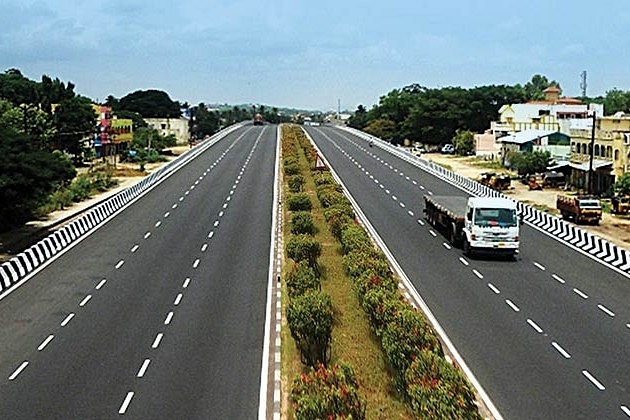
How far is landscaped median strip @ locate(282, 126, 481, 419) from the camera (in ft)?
→ 47.6

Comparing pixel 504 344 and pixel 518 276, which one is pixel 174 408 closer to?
pixel 504 344

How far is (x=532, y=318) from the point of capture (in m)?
25.6

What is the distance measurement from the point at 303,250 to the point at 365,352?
34.3 feet

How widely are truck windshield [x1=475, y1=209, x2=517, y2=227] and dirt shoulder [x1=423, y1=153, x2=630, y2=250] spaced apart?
7882 mm

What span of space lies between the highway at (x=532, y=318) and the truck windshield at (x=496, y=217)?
1.66 metres

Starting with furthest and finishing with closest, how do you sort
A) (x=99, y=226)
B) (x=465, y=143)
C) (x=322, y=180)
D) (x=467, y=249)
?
(x=465, y=143)
(x=322, y=180)
(x=99, y=226)
(x=467, y=249)

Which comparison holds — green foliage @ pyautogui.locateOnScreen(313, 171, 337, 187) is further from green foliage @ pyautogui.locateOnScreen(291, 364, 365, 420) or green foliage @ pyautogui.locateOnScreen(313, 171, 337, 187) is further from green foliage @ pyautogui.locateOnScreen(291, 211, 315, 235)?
green foliage @ pyautogui.locateOnScreen(291, 364, 365, 420)

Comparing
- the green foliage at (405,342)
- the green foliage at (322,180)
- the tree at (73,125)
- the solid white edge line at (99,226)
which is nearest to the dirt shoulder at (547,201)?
the green foliage at (322,180)

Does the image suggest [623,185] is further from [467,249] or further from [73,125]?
[73,125]

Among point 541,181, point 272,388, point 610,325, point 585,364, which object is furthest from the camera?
point 541,181

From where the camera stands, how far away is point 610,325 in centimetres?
2491

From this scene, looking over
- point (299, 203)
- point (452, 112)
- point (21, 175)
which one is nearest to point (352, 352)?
point (21, 175)

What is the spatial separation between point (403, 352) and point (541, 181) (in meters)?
53.8

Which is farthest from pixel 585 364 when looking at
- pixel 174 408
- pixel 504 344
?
pixel 174 408
